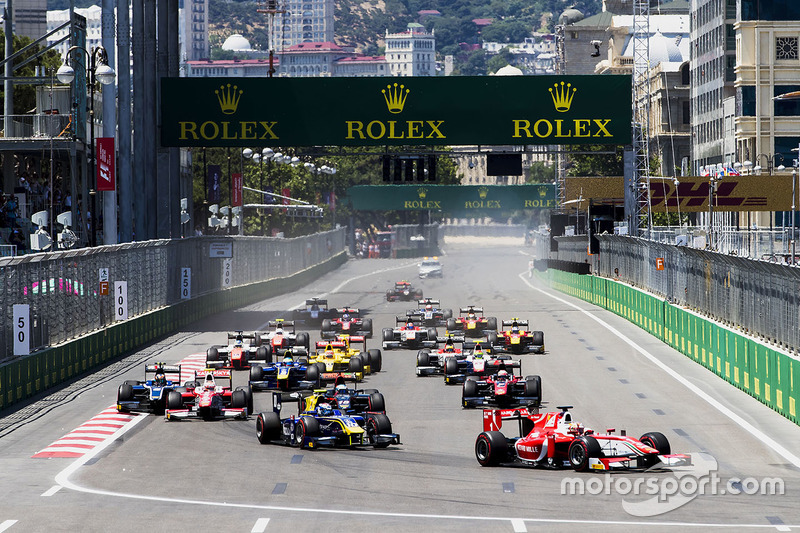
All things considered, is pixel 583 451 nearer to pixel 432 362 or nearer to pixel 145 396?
pixel 145 396

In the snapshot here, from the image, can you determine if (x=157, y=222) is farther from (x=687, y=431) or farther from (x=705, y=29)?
(x=705, y=29)

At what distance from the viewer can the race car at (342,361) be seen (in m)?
29.3

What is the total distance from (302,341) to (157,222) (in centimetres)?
1836

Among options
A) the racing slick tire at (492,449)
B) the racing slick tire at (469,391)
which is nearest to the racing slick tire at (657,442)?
the racing slick tire at (492,449)

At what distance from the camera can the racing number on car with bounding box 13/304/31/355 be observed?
2728 cm

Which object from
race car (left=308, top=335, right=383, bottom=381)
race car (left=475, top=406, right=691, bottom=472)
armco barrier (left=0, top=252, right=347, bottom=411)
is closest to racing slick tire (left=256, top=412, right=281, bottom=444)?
race car (left=475, top=406, right=691, bottom=472)

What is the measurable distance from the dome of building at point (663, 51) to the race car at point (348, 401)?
489ft

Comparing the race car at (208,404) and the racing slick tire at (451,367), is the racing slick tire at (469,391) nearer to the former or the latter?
the racing slick tire at (451,367)

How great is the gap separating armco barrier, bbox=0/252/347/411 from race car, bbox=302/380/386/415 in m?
7.17

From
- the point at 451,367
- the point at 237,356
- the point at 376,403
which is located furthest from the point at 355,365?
the point at 376,403

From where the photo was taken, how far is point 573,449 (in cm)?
1923

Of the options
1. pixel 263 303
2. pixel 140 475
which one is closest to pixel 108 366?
pixel 140 475

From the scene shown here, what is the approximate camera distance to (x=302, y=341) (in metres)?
36.6

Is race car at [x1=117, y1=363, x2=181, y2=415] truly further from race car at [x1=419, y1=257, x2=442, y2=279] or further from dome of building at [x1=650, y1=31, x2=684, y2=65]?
dome of building at [x1=650, y1=31, x2=684, y2=65]
